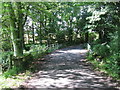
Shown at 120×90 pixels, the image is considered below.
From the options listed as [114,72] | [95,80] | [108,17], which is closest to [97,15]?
[108,17]

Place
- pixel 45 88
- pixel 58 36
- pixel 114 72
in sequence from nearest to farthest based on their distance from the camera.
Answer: pixel 45 88 → pixel 114 72 → pixel 58 36

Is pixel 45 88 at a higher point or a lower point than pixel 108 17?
lower

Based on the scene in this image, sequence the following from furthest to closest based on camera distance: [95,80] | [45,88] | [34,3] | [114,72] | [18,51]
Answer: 1. [18,51]
2. [34,3]
3. [114,72]
4. [95,80]
5. [45,88]

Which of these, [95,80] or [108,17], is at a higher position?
[108,17]

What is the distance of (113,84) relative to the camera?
526 cm

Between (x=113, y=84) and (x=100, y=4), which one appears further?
(x=100, y=4)

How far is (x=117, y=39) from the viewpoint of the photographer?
7.77 meters

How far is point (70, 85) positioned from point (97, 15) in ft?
29.9

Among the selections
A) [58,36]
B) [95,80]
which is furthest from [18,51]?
[58,36]

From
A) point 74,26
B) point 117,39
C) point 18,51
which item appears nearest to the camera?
point 117,39

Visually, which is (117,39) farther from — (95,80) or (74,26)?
(74,26)

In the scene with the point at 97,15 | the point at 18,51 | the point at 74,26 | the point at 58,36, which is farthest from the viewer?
the point at 74,26

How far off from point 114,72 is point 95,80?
128 centimetres

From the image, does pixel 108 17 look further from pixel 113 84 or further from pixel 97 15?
pixel 113 84
